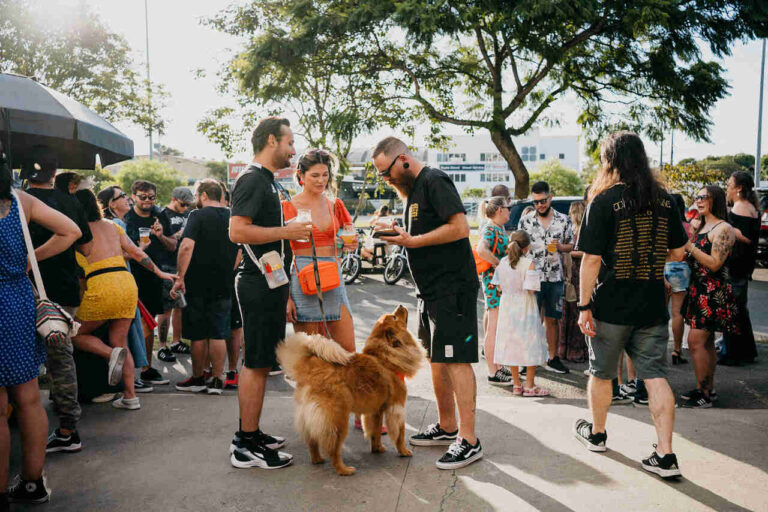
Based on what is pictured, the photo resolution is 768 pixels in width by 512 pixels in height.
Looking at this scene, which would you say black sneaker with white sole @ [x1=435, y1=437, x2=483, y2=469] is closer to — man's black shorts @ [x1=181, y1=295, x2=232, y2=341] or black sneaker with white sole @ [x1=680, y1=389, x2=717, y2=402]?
black sneaker with white sole @ [x1=680, y1=389, x2=717, y2=402]

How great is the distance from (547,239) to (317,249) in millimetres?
3067

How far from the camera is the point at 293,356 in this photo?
3.46 metres

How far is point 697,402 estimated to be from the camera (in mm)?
4855

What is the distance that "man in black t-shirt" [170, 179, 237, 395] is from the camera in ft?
17.4

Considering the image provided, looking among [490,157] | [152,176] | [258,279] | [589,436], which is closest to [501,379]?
[589,436]

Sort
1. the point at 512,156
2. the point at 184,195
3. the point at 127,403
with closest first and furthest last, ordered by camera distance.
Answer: the point at 127,403 < the point at 184,195 < the point at 512,156

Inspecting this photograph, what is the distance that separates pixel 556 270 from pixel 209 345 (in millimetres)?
3676

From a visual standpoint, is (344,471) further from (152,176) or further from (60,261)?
(152,176)

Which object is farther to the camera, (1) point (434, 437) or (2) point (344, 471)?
(1) point (434, 437)

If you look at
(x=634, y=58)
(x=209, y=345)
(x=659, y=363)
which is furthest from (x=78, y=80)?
(x=659, y=363)

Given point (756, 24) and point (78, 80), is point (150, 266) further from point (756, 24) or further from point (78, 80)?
point (78, 80)

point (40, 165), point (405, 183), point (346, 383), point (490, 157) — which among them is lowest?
point (346, 383)

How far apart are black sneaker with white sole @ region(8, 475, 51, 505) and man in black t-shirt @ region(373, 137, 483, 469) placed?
2.24m

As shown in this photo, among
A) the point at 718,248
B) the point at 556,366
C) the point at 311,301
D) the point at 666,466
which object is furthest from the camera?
the point at 556,366
